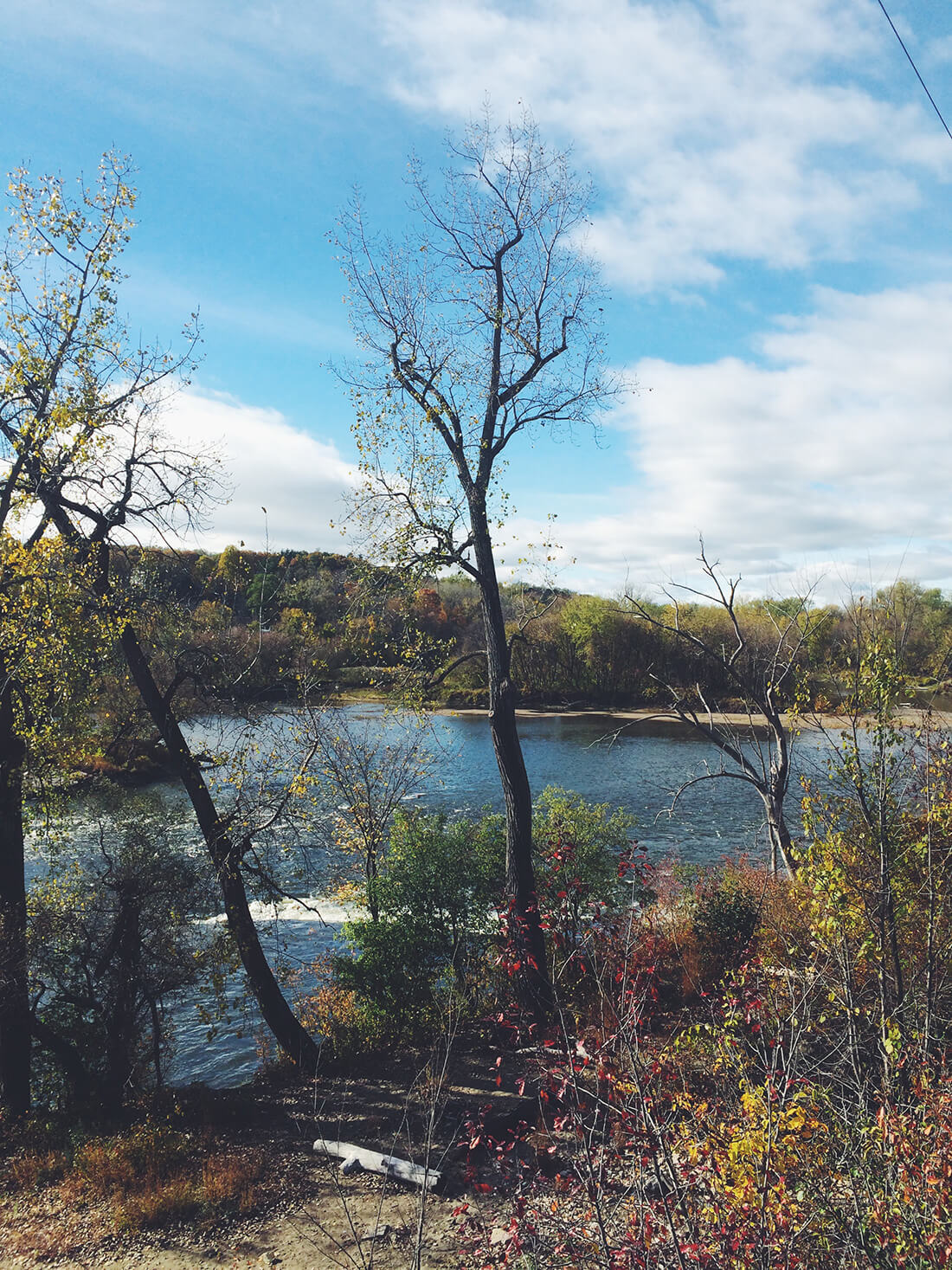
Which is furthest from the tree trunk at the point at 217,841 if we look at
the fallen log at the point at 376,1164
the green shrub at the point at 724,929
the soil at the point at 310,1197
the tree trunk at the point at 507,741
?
the green shrub at the point at 724,929

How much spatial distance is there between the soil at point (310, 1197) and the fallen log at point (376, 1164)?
78 mm

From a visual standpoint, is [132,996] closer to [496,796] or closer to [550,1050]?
[550,1050]

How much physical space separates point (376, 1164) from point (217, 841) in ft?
14.9

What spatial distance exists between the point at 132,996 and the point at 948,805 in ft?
31.8

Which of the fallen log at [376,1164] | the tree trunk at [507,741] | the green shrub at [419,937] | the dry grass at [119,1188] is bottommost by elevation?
the dry grass at [119,1188]

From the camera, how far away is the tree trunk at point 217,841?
34.7 ft

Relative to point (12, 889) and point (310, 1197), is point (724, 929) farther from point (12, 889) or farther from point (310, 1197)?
point (12, 889)

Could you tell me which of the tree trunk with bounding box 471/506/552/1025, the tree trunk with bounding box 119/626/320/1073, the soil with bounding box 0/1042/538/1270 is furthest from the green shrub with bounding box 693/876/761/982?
the tree trunk with bounding box 119/626/320/1073

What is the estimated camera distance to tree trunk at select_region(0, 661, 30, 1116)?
384 inches

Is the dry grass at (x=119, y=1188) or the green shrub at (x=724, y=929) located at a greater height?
the green shrub at (x=724, y=929)

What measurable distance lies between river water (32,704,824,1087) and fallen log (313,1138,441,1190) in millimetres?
2830

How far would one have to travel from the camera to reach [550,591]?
11.2 m

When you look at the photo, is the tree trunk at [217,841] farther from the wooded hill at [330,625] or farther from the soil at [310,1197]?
the soil at [310,1197]

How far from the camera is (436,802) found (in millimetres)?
26562
